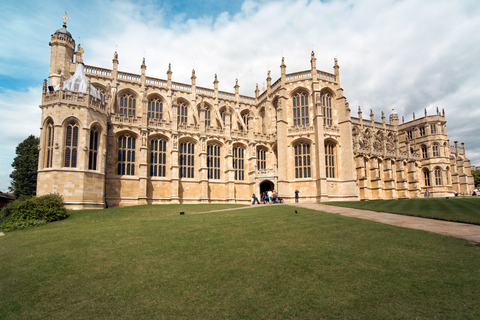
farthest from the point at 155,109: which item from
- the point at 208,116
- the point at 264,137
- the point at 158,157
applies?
the point at 264,137

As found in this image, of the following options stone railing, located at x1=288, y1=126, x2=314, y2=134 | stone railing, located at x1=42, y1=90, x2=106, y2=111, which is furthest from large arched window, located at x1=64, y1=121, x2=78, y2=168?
stone railing, located at x1=288, y1=126, x2=314, y2=134

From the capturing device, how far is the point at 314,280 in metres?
8.10

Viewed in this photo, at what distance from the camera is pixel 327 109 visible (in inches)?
1592

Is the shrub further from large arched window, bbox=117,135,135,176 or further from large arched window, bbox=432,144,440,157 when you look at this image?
large arched window, bbox=432,144,440,157

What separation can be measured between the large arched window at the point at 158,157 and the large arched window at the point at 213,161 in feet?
18.2

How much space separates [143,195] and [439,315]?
95.8 ft

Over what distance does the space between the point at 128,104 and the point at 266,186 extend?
20768 millimetres

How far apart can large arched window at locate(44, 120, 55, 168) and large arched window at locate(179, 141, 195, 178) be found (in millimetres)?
13416

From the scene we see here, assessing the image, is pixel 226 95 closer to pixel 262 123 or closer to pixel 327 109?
pixel 262 123

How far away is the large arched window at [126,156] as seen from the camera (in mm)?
32750

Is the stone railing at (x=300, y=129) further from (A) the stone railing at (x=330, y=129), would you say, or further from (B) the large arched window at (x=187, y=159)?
(B) the large arched window at (x=187, y=159)

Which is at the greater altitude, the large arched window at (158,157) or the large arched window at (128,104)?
the large arched window at (128,104)

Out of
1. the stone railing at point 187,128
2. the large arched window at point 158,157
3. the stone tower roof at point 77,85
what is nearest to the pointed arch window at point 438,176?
the stone railing at point 187,128

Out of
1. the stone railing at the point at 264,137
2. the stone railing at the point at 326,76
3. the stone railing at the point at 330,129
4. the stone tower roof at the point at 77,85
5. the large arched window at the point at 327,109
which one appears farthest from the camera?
the stone railing at the point at 264,137
